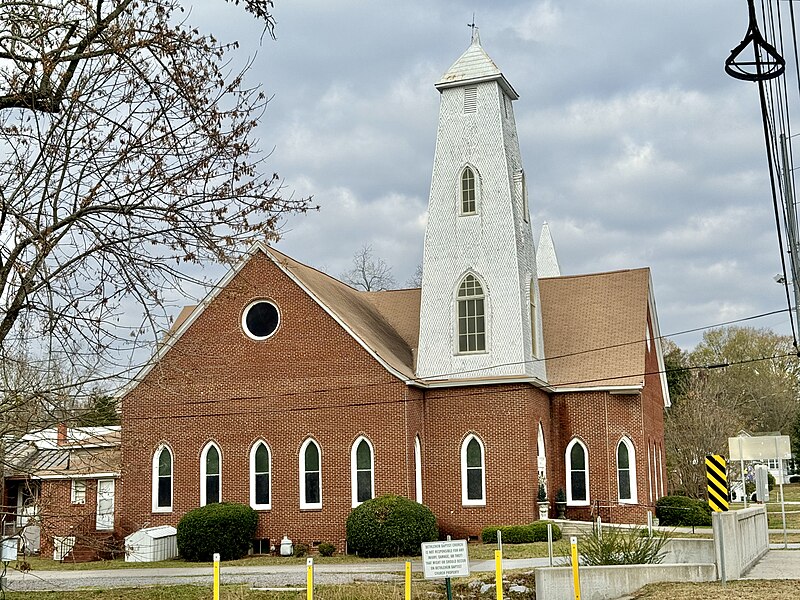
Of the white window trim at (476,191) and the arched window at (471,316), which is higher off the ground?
the white window trim at (476,191)

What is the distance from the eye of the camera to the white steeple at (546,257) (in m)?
49.9

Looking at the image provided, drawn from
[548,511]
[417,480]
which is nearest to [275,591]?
[417,480]

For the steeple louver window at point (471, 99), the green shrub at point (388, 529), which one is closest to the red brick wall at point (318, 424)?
the green shrub at point (388, 529)

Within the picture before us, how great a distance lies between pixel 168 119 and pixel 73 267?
76.7 inches

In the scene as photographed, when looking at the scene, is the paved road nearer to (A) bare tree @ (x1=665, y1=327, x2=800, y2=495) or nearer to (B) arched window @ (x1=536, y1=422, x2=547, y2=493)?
(B) arched window @ (x1=536, y1=422, x2=547, y2=493)

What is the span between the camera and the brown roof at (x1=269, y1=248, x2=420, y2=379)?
33219 mm

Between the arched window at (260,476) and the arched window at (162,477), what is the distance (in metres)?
3.00

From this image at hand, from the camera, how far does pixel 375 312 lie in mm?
39781

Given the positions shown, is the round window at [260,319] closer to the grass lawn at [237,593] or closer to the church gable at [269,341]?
the church gable at [269,341]

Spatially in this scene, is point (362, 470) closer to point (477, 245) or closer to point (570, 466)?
point (570, 466)

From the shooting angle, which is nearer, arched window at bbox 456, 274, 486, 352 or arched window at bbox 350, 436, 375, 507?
arched window at bbox 350, 436, 375, 507

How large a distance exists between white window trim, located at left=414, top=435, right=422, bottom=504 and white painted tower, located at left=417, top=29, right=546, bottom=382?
238 cm

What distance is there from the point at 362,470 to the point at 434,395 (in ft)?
11.7

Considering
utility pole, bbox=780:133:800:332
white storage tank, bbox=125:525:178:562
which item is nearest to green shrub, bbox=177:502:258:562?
white storage tank, bbox=125:525:178:562
